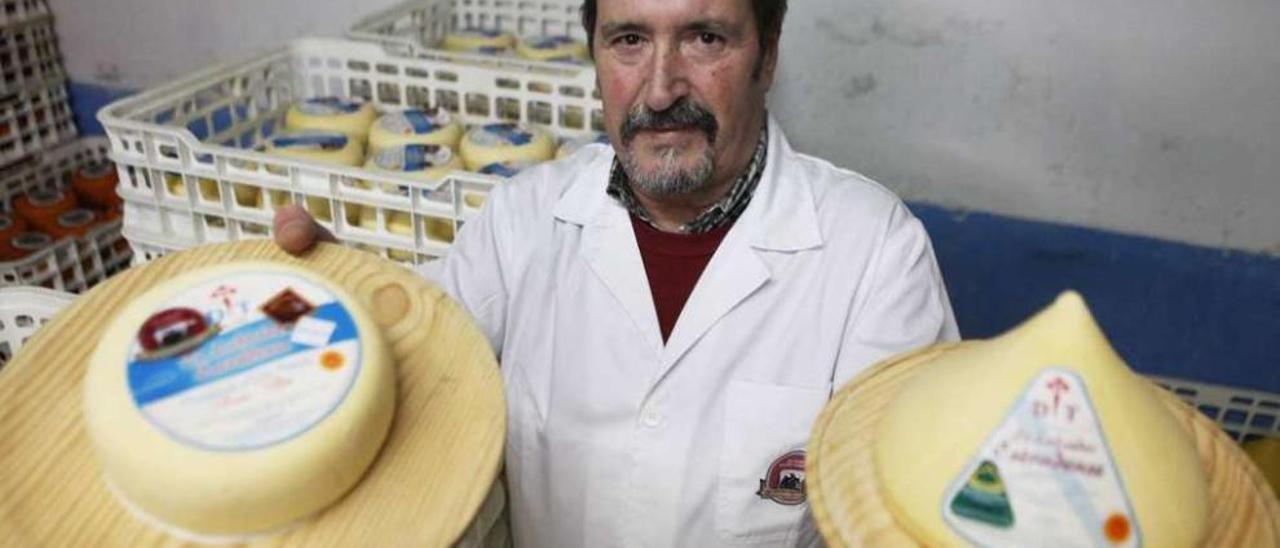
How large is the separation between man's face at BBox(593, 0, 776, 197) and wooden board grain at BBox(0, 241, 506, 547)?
47 centimetres

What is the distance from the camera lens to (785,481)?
107 cm

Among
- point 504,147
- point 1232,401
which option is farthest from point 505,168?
point 1232,401

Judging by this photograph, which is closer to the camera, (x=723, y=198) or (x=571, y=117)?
(x=723, y=198)

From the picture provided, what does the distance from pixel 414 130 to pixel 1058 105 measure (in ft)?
5.68

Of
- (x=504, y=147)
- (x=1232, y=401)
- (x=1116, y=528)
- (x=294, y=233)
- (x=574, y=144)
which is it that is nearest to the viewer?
(x=1116, y=528)

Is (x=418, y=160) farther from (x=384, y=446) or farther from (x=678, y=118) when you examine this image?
(x=384, y=446)

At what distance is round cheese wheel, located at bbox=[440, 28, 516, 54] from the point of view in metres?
2.27

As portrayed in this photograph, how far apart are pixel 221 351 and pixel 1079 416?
0.50 meters

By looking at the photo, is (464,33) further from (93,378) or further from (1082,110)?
(93,378)

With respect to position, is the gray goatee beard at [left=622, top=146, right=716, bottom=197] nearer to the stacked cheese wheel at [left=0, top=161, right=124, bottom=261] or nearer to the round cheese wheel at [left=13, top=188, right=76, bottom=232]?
the stacked cheese wheel at [left=0, top=161, right=124, bottom=261]

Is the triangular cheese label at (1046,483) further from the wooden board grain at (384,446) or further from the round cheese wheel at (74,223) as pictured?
the round cheese wheel at (74,223)

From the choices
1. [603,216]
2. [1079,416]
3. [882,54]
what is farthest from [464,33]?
[1079,416]

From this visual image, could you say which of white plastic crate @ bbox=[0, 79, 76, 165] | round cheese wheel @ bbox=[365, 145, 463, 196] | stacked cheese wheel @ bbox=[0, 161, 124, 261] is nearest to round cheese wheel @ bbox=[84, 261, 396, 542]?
round cheese wheel @ bbox=[365, 145, 463, 196]

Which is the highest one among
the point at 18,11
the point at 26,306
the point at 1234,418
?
the point at 18,11
